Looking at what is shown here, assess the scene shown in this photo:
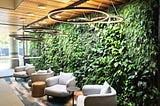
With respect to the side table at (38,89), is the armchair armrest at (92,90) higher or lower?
higher

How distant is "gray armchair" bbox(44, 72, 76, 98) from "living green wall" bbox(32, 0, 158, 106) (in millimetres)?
372

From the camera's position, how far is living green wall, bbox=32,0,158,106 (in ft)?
11.9

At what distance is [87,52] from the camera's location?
5.53m

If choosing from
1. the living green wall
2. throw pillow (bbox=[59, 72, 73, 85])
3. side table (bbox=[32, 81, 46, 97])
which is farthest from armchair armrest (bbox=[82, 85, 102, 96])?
side table (bbox=[32, 81, 46, 97])

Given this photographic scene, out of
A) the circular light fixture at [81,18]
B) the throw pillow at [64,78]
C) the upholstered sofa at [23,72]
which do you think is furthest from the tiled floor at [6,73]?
the circular light fixture at [81,18]

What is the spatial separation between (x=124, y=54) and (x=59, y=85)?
2.66 metres

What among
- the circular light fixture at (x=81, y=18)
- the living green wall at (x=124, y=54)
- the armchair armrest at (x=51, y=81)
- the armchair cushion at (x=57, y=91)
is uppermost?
the circular light fixture at (x=81, y=18)

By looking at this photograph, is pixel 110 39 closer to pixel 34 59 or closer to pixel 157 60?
pixel 157 60

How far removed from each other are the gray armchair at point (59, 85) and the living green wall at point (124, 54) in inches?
14.6

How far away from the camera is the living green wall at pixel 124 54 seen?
364cm

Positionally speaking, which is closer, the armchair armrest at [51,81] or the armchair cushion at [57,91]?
the armchair cushion at [57,91]

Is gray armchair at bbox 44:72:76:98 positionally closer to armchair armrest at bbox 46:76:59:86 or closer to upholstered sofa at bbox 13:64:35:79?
armchair armrest at bbox 46:76:59:86

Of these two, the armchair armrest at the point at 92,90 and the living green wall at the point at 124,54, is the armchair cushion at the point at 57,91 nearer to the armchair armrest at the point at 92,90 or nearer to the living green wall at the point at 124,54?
the living green wall at the point at 124,54

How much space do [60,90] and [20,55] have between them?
257 inches
